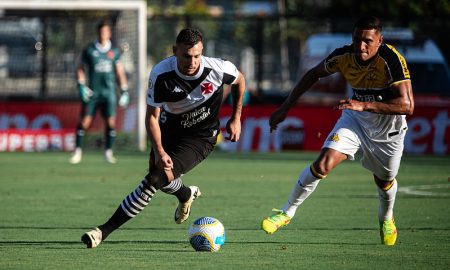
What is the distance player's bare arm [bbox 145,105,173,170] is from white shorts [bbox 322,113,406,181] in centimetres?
149

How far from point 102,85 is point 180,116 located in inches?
397

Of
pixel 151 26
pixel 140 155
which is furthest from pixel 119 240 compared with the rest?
pixel 151 26

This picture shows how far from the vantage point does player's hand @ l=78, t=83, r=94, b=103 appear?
18281 mm

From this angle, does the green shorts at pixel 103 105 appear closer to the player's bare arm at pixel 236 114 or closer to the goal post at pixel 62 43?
the goal post at pixel 62 43

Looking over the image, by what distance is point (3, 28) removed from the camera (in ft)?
83.4

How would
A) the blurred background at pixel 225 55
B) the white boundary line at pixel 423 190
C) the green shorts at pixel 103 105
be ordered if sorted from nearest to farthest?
the white boundary line at pixel 423 190, the green shorts at pixel 103 105, the blurred background at pixel 225 55

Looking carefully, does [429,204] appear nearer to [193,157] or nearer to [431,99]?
[193,157]

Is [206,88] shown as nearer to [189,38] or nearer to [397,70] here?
[189,38]

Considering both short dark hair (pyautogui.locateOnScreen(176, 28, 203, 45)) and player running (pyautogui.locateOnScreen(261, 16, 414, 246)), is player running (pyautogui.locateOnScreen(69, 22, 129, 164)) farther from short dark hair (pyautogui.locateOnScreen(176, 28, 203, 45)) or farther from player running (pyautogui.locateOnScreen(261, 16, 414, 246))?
short dark hair (pyautogui.locateOnScreen(176, 28, 203, 45))

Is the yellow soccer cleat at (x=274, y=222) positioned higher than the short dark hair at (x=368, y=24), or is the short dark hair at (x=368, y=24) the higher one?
the short dark hair at (x=368, y=24)

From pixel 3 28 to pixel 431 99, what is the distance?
1105 centimetres

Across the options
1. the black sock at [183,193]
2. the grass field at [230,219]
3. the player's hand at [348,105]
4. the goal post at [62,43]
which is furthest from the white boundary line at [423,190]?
the goal post at [62,43]

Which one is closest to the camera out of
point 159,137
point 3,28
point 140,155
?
point 159,137

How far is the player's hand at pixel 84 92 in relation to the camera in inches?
720
